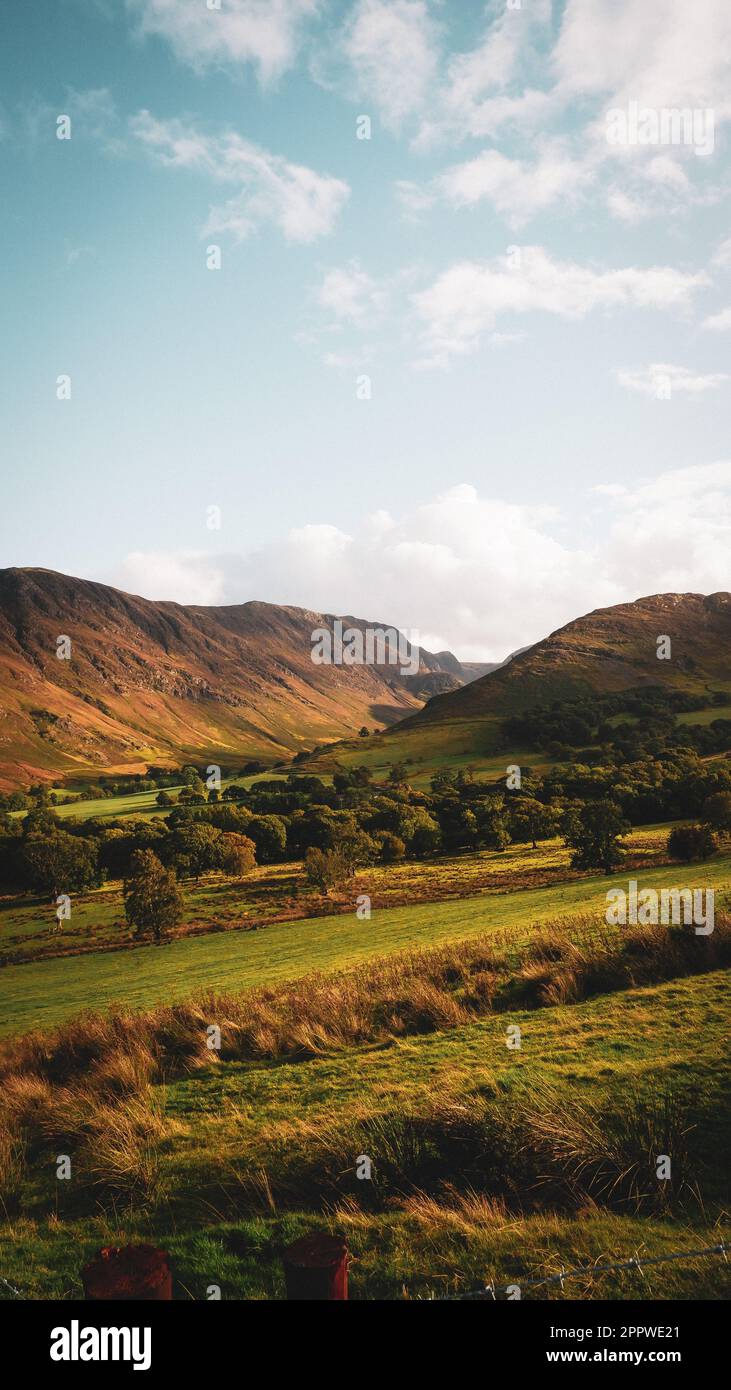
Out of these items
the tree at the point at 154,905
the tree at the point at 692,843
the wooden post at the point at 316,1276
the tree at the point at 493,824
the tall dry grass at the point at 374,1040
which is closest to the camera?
the wooden post at the point at 316,1276

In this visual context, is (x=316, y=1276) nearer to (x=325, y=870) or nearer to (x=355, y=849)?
(x=325, y=870)

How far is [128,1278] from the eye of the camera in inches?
207

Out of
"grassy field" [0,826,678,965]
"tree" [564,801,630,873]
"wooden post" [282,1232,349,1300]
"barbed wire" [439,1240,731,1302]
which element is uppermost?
"wooden post" [282,1232,349,1300]

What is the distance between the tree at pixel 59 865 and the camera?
69.8 meters

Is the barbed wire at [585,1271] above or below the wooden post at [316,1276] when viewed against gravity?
below

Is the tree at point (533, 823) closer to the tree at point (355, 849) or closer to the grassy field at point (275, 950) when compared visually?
the tree at point (355, 849)

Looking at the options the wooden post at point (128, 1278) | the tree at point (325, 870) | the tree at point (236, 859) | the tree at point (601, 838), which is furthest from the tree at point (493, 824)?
the wooden post at point (128, 1278)

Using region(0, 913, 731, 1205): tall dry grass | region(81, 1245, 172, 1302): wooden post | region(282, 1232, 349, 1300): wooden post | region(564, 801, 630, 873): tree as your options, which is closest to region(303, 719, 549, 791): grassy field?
region(564, 801, 630, 873): tree

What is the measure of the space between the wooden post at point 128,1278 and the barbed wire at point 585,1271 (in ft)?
9.79

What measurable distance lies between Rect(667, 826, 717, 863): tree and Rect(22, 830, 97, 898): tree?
5699 cm

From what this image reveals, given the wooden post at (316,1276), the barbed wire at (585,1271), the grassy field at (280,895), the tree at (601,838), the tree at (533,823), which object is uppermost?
the wooden post at (316,1276)

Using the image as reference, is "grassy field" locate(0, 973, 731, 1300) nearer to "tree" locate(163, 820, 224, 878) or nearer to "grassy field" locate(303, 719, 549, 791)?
"tree" locate(163, 820, 224, 878)

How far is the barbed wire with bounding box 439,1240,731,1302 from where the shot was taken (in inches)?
268

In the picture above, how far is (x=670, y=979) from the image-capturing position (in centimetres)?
1609
